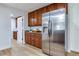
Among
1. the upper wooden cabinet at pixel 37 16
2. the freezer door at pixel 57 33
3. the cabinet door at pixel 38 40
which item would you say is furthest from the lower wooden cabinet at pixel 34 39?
the freezer door at pixel 57 33

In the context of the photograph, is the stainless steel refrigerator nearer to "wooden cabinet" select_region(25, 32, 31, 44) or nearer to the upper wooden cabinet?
the upper wooden cabinet

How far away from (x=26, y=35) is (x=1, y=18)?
6.04 feet

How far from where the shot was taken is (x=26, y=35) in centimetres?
557

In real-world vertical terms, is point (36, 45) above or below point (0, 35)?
below

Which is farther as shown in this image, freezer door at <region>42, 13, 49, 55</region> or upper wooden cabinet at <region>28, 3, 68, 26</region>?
upper wooden cabinet at <region>28, 3, 68, 26</region>

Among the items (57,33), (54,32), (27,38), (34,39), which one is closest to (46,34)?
(54,32)

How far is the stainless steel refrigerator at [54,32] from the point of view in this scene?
8.89 ft

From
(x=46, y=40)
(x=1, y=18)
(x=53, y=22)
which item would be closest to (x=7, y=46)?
(x=1, y=18)

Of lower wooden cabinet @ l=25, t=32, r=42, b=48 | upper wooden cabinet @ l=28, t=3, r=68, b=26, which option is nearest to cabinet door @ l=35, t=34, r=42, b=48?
lower wooden cabinet @ l=25, t=32, r=42, b=48

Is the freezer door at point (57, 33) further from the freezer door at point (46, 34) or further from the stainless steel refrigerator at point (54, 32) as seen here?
the freezer door at point (46, 34)

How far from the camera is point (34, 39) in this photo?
185 inches

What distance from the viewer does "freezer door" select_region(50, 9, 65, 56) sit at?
2.71 metres

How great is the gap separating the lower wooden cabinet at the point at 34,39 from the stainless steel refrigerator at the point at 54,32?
2.88 ft

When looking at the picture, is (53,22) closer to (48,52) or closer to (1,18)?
(48,52)
